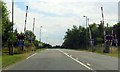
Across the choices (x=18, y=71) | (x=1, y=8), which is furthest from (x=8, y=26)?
(x=18, y=71)

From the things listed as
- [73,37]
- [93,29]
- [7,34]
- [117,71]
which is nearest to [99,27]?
[93,29]

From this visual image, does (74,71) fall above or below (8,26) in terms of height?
below

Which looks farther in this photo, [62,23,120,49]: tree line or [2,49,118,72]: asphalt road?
[62,23,120,49]: tree line

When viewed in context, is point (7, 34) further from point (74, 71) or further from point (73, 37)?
point (73, 37)

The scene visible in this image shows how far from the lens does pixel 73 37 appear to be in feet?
611

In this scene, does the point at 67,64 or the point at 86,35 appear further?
the point at 86,35

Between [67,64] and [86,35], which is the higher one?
[86,35]

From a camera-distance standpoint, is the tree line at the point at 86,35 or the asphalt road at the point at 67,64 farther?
the tree line at the point at 86,35

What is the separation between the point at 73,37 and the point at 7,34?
133 meters

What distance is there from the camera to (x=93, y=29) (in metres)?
168

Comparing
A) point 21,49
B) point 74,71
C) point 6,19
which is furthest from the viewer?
point 21,49

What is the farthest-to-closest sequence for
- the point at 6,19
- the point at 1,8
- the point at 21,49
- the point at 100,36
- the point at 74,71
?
1. the point at 100,36
2. the point at 21,49
3. the point at 6,19
4. the point at 1,8
5. the point at 74,71

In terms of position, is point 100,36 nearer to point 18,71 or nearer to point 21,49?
point 21,49

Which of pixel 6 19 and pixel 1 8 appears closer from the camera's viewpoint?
pixel 1 8
